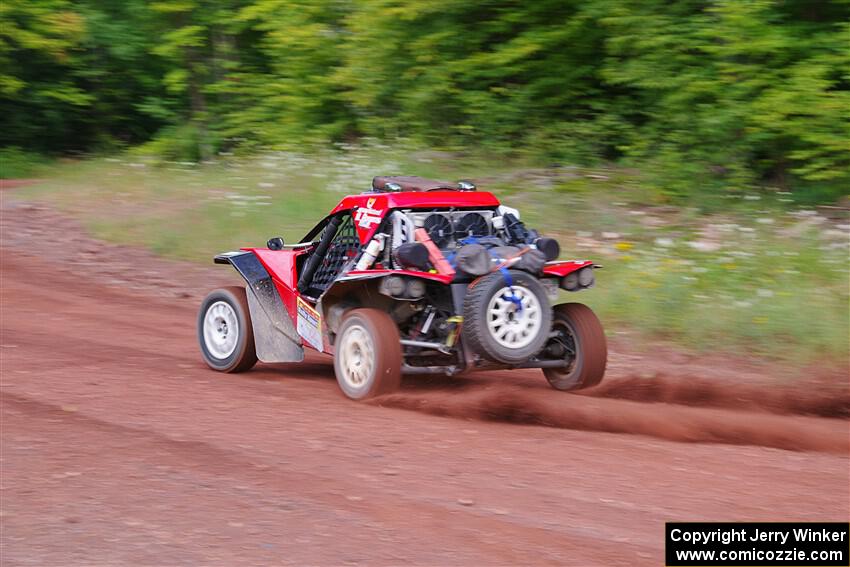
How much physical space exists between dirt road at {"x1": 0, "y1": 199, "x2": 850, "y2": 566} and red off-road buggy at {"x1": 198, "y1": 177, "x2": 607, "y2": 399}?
0.30 m

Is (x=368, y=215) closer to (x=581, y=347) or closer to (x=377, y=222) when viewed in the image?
(x=377, y=222)

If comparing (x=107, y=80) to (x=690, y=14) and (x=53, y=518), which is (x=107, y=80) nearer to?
(x=690, y=14)

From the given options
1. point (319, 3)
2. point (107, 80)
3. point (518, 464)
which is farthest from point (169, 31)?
point (518, 464)

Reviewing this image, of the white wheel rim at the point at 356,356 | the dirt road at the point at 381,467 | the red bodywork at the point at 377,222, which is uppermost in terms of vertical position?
the red bodywork at the point at 377,222

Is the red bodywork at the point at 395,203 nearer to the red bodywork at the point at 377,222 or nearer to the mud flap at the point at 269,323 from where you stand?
the red bodywork at the point at 377,222

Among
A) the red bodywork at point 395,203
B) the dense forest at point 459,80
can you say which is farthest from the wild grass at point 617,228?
the red bodywork at point 395,203

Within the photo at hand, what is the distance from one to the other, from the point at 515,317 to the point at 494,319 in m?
0.17

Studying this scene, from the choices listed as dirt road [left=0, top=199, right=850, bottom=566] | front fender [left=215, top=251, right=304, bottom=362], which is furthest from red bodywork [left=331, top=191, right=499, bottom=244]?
dirt road [left=0, top=199, right=850, bottom=566]

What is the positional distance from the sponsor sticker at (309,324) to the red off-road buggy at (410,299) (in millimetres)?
12

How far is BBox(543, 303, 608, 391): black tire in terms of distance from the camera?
8.31m

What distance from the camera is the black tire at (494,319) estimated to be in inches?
298

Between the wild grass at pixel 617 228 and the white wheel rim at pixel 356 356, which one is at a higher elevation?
the wild grass at pixel 617 228

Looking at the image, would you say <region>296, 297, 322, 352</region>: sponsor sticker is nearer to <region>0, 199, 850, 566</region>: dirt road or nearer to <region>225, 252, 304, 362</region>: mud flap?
<region>225, 252, 304, 362</region>: mud flap

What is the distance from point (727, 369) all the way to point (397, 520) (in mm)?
5538
